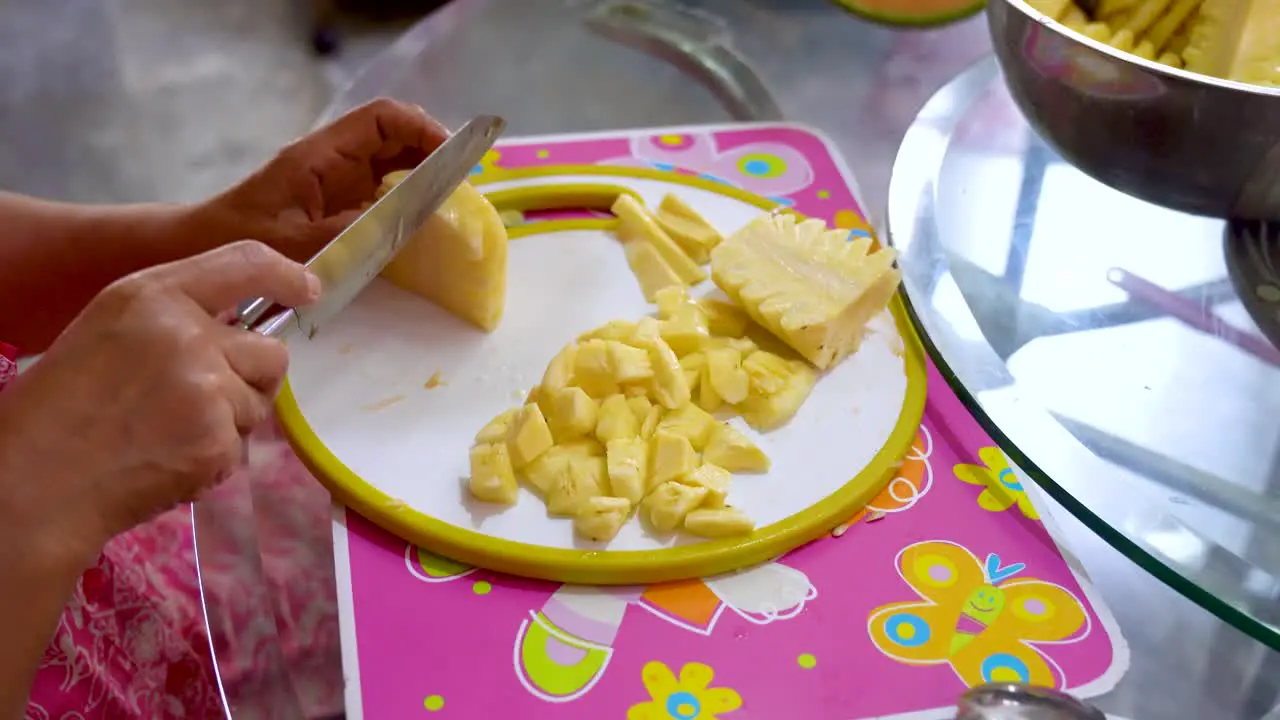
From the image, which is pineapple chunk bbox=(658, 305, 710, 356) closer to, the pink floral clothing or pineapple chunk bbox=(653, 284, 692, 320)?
pineapple chunk bbox=(653, 284, 692, 320)

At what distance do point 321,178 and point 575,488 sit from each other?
15.1 inches

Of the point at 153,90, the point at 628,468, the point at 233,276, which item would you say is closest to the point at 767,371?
the point at 628,468

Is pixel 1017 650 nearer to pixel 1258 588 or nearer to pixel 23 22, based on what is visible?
pixel 1258 588

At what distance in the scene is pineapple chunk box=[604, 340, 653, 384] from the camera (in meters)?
0.75

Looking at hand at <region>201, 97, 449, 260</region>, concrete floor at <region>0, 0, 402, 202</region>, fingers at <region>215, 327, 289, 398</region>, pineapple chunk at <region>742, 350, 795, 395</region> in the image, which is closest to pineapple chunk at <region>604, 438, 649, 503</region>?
pineapple chunk at <region>742, 350, 795, 395</region>

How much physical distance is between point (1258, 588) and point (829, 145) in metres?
0.60

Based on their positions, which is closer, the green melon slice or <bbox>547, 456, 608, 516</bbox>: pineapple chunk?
<bbox>547, 456, 608, 516</bbox>: pineapple chunk

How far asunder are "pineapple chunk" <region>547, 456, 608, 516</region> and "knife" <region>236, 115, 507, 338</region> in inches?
7.7

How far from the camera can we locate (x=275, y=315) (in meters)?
0.70

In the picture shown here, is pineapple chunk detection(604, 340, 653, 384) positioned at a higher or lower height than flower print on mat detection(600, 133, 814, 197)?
higher

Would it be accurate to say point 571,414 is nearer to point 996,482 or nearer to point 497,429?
point 497,429

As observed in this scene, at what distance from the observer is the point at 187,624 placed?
0.83m

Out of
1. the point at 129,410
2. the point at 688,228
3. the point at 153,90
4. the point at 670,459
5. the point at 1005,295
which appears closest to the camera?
the point at 129,410

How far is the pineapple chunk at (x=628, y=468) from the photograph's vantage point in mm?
705
